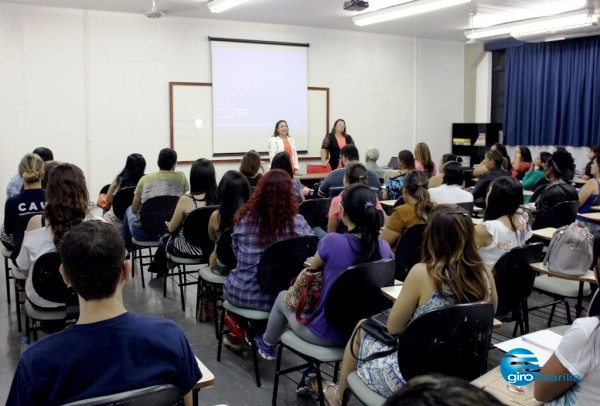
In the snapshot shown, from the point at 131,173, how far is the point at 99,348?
4.37 m

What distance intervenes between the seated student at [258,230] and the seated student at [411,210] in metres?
0.96

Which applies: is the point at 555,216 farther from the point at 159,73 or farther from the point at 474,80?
the point at 474,80

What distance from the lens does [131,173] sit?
18.6ft

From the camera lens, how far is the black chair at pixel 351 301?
2609 millimetres

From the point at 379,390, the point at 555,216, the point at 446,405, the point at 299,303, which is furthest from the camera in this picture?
the point at 555,216


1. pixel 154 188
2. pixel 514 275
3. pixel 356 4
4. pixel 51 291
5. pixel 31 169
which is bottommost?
pixel 51 291

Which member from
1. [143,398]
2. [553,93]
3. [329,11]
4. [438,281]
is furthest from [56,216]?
[553,93]

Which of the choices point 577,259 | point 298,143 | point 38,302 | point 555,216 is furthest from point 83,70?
point 577,259

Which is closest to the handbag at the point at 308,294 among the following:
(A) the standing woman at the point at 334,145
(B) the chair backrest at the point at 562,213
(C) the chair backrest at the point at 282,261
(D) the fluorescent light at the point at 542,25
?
(C) the chair backrest at the point at 282,261

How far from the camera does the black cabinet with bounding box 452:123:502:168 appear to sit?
11.0m

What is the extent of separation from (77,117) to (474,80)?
7.77 m

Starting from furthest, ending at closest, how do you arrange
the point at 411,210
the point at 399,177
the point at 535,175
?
the point at 535,175 < the point at 399,177 < the point at 411,210

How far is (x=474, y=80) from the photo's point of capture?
1174cm

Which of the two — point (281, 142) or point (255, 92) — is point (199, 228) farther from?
point (255, 92)
